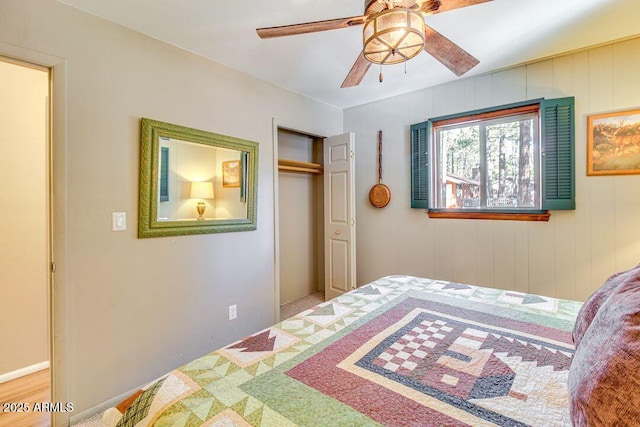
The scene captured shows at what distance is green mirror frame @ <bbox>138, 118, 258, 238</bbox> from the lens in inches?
79.5

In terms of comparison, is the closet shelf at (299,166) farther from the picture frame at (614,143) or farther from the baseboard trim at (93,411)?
the picture frame at (614,143)

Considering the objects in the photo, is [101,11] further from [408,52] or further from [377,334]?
[377,334]

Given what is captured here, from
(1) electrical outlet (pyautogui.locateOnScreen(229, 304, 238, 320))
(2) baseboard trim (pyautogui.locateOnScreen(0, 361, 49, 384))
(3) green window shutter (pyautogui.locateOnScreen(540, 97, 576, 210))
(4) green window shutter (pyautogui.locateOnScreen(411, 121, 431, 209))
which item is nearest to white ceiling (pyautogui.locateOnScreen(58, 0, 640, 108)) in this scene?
(3) green window shutter (pyautogui.locateOnScreen(540, 97, 576, 210))

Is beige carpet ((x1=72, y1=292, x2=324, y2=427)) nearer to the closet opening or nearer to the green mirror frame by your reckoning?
the closet opening

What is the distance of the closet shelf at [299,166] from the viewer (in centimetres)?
328

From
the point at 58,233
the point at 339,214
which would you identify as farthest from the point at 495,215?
the point at 58,233

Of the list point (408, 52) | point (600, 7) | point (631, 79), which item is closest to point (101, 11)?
point (408, 52)

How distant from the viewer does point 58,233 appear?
1.68 meters

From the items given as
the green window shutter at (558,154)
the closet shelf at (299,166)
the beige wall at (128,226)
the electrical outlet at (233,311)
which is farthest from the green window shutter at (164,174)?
the green window shutter at (558,154)

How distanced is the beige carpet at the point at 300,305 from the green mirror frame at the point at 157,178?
1.26m

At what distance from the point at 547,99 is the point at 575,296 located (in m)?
1.69

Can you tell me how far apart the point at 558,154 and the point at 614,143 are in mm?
341

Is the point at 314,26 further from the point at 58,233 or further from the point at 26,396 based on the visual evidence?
the point at 26,396

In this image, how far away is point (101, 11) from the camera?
180cm
